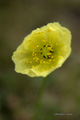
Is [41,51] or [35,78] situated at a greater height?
[41,51]

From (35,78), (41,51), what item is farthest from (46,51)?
(35,78)

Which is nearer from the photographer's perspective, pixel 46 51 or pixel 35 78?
pixel 46 51

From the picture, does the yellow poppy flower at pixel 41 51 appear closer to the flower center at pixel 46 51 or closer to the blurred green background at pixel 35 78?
the flower center at pixel 46 51

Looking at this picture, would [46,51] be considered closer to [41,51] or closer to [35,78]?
[41,51]

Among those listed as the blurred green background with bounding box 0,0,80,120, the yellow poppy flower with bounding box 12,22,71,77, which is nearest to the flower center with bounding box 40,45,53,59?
the yellow poppy flower with bounding box 12,22,71,77

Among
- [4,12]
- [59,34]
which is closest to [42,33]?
[59,34]

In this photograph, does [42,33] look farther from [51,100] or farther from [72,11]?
[72,11]
